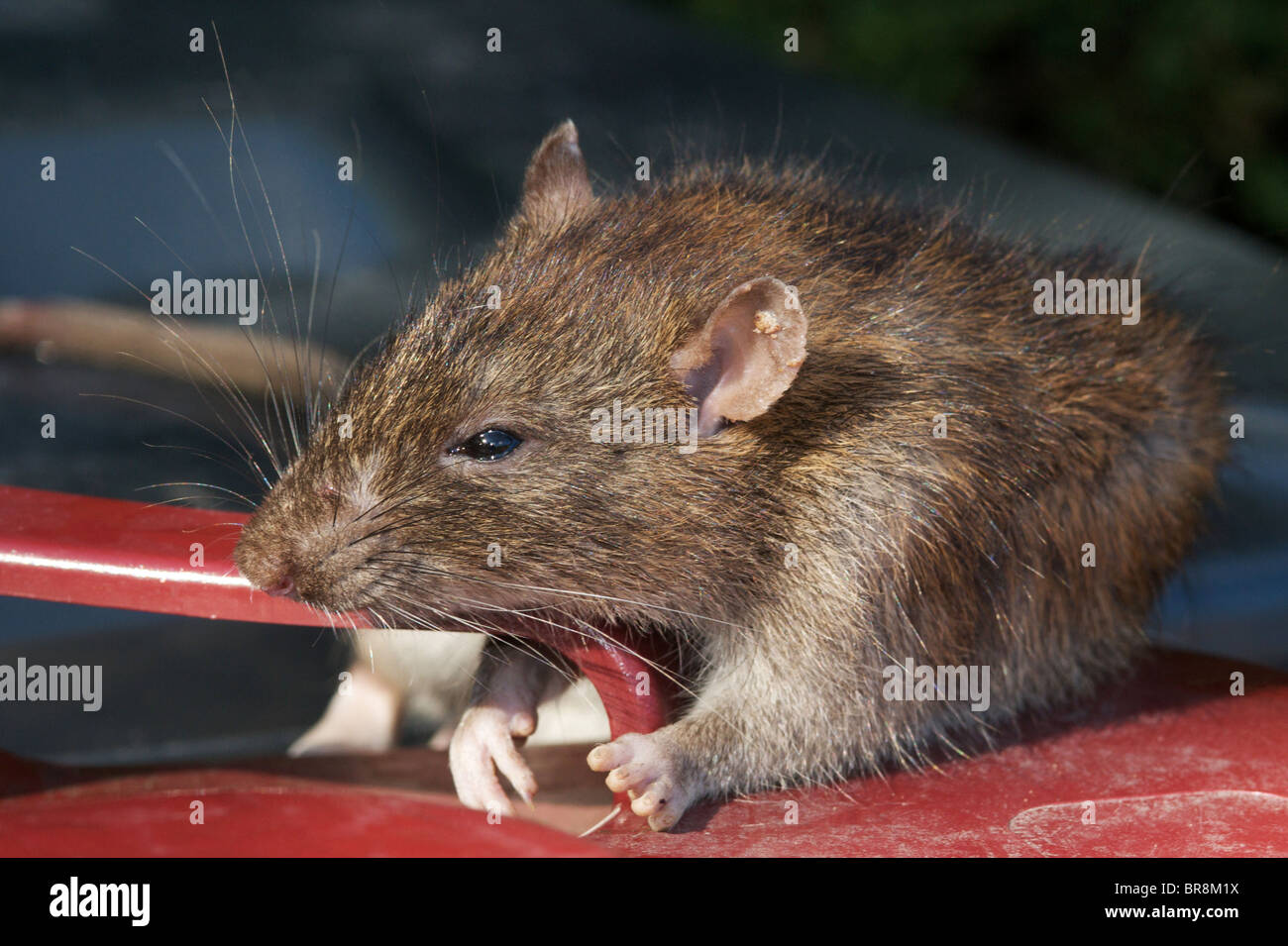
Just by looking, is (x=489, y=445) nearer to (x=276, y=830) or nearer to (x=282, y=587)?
(x=282, y=587)

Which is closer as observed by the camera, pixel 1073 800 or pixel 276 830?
pixel 276 830

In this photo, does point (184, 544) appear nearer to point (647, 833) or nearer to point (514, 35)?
point (647, 833)

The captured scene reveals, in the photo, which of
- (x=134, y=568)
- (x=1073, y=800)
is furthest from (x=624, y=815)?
(x=134, y=568)

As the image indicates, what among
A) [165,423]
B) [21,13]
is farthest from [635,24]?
[165,423]

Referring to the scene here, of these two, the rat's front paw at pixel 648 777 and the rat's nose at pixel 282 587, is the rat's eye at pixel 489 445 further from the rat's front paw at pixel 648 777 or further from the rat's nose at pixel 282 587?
the rat's front paw at pixel 648 777

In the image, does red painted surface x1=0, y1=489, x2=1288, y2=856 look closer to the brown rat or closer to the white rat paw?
the brown rat

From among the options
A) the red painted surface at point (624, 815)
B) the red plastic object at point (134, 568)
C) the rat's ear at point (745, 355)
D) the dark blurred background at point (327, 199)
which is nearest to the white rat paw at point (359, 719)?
the dark blurred background at point (327, 199)

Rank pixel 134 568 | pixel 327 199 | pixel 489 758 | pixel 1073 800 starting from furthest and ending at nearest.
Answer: pixel 327 199, pixel 489 758, pixel 1073 800, pixel 134 568
